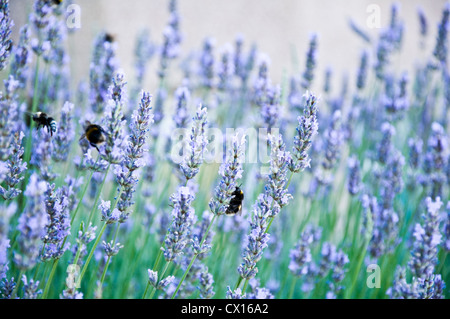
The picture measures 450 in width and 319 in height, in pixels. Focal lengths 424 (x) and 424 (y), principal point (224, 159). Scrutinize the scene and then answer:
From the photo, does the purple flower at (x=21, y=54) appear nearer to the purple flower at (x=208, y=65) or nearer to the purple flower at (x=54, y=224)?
the purple flower at (x=54, y=224)

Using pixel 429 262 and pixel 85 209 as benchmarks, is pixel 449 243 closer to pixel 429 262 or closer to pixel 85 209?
pixel 429 262

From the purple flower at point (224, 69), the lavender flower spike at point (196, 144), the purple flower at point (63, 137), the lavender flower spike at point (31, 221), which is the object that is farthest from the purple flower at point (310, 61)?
the lavender flower spike at point (31, 221)

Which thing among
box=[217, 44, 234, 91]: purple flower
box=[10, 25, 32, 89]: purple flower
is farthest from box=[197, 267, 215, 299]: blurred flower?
box=[217, 44, 234, 91]: purple flower

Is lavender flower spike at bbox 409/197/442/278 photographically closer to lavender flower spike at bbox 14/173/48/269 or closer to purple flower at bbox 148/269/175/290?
purple flower at bbox 148/269/175/290

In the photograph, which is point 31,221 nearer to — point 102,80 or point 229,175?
point 229,175

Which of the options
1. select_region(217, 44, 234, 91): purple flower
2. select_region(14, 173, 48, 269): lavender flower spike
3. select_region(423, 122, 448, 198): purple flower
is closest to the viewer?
select_region(14, 173, 48, 269): lavender flower spike
